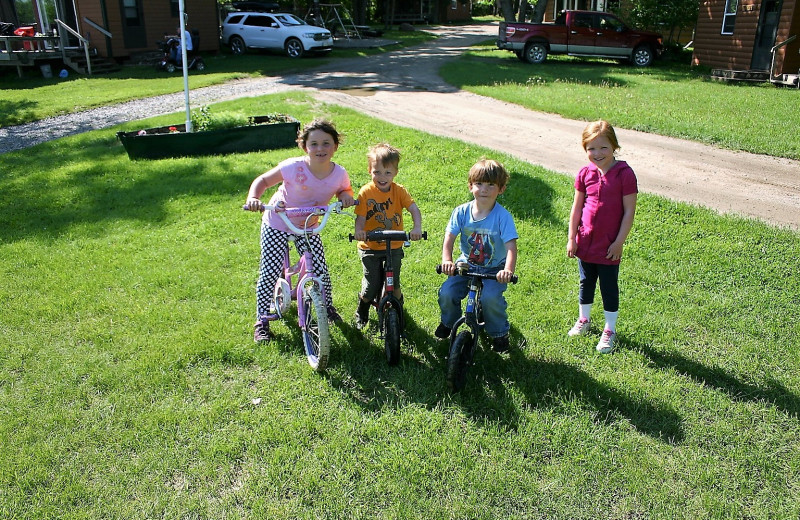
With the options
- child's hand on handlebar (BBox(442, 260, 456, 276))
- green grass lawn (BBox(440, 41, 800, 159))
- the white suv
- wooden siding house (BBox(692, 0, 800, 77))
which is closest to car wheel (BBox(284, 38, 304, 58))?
the white suv

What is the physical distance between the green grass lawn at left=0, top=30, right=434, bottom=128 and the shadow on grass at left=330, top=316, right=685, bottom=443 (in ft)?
41.7

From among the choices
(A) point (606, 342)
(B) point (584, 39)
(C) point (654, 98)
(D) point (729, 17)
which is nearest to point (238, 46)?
(B) point (584, 39)

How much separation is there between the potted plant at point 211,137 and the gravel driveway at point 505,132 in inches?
105

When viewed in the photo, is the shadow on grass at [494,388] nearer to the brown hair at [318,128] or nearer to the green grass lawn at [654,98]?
the brown hair at [318,128]

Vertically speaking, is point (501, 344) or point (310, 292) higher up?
point (310, 292)

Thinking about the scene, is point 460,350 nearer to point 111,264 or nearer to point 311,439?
point 311,439

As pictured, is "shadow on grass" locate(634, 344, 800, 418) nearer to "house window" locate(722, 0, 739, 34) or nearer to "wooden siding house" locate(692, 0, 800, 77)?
"wooden siding house" locate(692, 0, 800, 77)

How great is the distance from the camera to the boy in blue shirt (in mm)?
3742

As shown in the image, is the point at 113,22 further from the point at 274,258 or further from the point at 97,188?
the point at 274,258

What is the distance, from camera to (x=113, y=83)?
18.3m

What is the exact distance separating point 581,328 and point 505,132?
Result: 7.05m

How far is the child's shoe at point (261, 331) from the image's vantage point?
14.6ft

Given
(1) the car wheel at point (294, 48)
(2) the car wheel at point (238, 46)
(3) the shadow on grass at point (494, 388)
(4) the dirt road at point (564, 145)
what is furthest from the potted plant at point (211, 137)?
(2) the car wheel at point (238, 46)

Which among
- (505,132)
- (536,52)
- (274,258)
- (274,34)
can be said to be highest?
(274,34)
